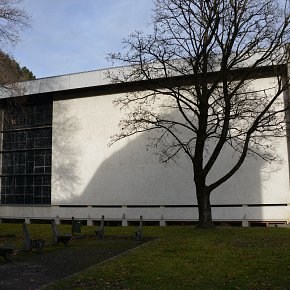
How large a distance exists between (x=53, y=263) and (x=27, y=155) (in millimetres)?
23341

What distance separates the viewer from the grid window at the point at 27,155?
31.9 m

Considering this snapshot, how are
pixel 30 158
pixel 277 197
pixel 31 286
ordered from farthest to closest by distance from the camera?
1. pixel 30 158
2. pixel 277 197
3. pixel 31 286

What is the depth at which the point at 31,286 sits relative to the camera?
7930 millimetres

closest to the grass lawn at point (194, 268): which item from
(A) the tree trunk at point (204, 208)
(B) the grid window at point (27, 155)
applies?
→ (A) the tree trunk at point (204, 208)

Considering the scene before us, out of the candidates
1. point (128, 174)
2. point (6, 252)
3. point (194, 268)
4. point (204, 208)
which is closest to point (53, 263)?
point (6, 252)

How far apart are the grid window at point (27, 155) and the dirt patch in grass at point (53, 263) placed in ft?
57.5

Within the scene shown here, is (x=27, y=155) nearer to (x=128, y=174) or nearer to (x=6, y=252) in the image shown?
(x=128, y=174)

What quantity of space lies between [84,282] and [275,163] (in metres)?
18.8

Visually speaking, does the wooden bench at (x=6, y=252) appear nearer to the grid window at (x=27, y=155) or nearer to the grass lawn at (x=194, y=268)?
the grass lawn at (x=194, y=268)

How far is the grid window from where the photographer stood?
31.9 m

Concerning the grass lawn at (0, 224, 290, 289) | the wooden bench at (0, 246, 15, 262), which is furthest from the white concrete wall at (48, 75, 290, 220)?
the wooden bench at (0, 246, 15, 262)

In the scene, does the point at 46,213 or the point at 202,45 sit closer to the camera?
the point at 202,45

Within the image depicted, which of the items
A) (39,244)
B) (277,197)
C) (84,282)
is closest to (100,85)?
(277,197)

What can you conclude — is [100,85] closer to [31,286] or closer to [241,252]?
[241,252]
